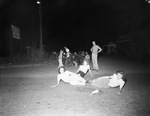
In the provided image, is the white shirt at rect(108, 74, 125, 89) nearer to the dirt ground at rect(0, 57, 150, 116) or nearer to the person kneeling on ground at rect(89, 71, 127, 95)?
the person kneeling on ground at rect(89, 71, 127, 95)

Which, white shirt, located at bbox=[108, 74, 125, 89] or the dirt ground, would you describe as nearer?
the dirt ground

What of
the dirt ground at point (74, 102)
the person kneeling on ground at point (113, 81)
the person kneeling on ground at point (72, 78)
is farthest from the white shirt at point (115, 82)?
the person kneeling on ground at point (72, 78)

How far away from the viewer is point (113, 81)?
652 centimetres

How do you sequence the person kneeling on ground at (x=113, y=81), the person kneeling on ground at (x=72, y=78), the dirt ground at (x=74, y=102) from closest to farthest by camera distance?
1. the dirt ground at (x=74, y=102)
2. the person kneeling on ground at (x=113, y=81)
3. the person kneeling on ground at (x=72, y=78)

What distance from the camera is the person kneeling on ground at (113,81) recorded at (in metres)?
6.16

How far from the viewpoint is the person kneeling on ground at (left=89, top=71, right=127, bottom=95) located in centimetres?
616

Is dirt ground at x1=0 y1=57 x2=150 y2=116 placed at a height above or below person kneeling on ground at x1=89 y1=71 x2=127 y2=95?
below

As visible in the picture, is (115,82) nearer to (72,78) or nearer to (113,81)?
(113,81)

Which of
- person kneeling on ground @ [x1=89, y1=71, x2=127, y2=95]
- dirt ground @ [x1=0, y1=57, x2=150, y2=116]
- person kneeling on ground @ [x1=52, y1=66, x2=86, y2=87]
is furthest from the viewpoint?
person kneeling on ground @ [x1=52, y1=66, x2=86, y2=87]

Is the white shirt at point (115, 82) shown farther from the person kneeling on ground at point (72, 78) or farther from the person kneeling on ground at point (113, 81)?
the person kneeling on ground at point (72, 78)

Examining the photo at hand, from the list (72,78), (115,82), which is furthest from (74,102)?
(72,78)

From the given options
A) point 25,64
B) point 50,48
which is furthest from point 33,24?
point 25,64

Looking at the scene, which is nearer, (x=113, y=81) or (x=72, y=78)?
(x=113, y=81)

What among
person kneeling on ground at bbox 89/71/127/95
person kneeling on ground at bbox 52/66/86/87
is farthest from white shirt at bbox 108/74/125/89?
person kneeling on ground at bbox 52/66/86/87
